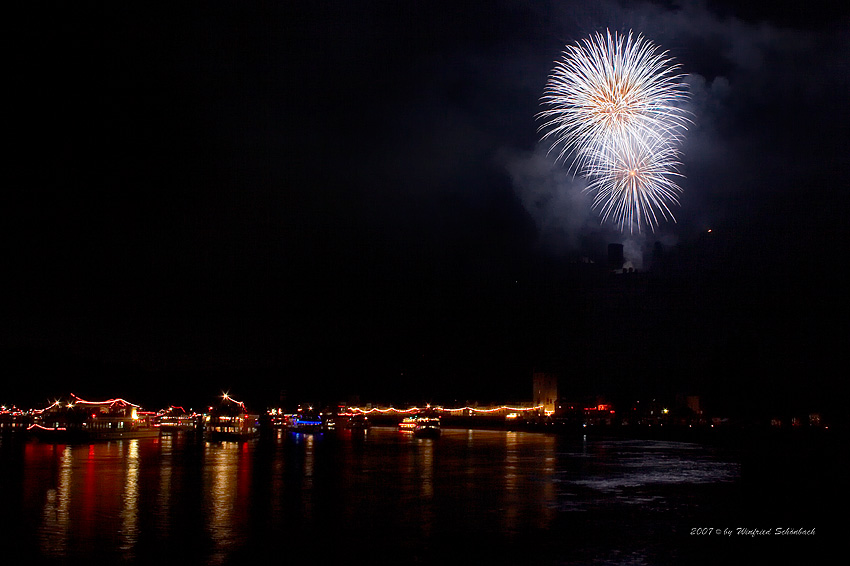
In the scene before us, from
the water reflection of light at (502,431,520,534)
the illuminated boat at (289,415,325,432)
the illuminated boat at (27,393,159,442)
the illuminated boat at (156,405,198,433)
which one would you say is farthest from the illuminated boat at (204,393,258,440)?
the water reflection of light at (502,431,520,534)

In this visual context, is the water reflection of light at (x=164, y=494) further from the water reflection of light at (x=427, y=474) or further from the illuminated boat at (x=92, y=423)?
the illuminated boat at (x=92, y=423)

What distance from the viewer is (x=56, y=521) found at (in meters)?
15.5

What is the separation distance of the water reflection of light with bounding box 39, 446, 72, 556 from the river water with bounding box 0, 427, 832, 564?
43 mm

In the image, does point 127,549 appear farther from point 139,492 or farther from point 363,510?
point 139,492

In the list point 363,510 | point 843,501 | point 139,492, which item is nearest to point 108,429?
point 139,492

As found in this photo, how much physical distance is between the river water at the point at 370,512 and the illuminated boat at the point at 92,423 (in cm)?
Answer: 2192

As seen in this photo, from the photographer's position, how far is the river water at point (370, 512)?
12484 millimetres

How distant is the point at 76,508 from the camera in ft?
56.6

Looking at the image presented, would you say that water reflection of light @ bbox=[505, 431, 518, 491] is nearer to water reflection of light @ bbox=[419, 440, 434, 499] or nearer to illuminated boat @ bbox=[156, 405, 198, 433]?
water reflection of light @ bbox=[419, 440, 434, 499]

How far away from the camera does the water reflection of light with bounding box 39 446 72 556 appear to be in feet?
41.9

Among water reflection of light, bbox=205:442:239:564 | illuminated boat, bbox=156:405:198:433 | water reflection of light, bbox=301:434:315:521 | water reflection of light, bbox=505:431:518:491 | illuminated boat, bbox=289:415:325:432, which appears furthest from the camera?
illuminated boat, bbox=156:405:198:433

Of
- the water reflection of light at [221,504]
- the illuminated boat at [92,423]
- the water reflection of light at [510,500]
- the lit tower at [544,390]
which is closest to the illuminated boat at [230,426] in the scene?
the illuminated boat at [92,423]

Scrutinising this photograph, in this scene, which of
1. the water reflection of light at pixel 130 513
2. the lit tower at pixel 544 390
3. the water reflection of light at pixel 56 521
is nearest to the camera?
the water reflection of light at pixel 56 521

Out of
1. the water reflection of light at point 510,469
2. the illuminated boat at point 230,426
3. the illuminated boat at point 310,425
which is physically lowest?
the illuminated boat at point 310,425
